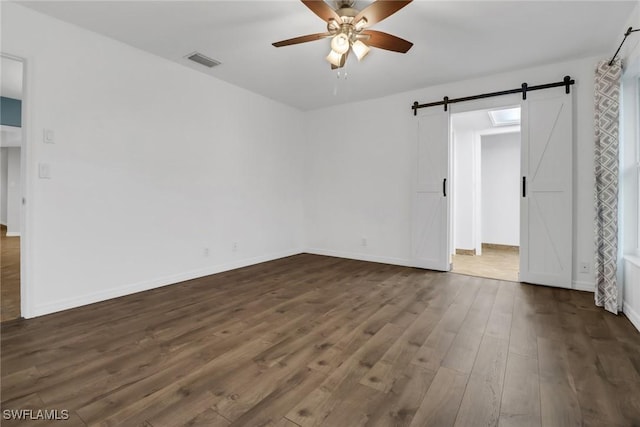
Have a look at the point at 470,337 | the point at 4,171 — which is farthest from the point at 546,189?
the point at 4,171

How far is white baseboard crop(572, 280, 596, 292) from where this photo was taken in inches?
132

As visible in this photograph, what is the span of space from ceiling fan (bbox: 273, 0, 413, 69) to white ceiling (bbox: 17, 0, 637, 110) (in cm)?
24

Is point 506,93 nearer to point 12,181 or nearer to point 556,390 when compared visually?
point 556,390

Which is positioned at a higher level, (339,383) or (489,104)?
(489,104)

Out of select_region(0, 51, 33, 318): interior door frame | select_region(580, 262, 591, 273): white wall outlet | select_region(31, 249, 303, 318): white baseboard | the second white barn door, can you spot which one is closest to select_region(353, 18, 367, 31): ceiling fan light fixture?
the second white barn door

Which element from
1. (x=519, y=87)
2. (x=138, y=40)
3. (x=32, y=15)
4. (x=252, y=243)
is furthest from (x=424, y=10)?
(x=252, y=243)

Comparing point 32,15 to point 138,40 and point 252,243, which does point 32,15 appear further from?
point 252,243

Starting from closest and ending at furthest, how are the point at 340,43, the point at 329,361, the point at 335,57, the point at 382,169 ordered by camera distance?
the point at 329,361 → the point at 340,43 → the point at 335,57 → the point at 382,169

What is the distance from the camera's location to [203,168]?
12.9 feet

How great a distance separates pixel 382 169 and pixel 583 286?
287 cm

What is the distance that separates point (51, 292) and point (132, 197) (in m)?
1.10

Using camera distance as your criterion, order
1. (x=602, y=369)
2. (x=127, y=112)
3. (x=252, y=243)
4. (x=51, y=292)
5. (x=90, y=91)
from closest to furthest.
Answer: (x=602, y=369) → (x=51, y=292) → (x=90, y=91) → (x=127, y=112) → (x=252, y=243)

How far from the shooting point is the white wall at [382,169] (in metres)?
3.41

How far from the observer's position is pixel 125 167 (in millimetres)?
3162
